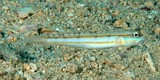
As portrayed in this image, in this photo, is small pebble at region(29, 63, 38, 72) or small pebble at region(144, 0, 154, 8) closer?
small pebble at region(29, 63, 38, 72)

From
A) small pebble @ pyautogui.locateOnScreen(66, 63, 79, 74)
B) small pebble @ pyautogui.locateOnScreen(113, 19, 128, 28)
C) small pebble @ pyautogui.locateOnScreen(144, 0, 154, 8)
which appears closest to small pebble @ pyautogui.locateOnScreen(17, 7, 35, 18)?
small pebble @ pyautogui.locateOnScreen(113, 19, 128, 28)

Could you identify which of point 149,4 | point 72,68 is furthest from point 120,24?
point 72,68

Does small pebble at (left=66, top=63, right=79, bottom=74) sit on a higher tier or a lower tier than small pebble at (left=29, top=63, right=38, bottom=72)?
lower

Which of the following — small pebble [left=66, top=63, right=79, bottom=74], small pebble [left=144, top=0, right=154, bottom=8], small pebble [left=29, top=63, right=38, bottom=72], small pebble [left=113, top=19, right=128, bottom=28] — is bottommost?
small pebble [left=66, top=63, right=79, bottom=74]

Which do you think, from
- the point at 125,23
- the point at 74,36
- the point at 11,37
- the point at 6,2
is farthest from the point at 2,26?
the point at 125,23

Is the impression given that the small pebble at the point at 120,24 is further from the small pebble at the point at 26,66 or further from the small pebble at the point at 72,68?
the small pebble at the point at 26,66

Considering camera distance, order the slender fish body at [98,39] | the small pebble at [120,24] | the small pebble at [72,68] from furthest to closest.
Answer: the small pebble at [120,24], the small pebble at [72,68], the slender fish body at [98,39]

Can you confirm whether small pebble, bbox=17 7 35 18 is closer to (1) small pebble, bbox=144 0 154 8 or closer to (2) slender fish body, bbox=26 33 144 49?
(2) slender fish body, bbox=26 33 144 49

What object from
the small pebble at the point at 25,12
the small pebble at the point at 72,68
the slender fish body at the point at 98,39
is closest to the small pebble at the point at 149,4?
the small pebble at the point at 25,12

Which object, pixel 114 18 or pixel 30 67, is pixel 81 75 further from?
pixel 114 18

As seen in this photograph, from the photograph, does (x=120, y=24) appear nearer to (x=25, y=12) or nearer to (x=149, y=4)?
(x=149, y=4)

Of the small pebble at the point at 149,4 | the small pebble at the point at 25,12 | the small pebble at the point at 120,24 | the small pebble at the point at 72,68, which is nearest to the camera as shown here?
the small pebble at the point at 72,68

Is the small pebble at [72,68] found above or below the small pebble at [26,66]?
below
